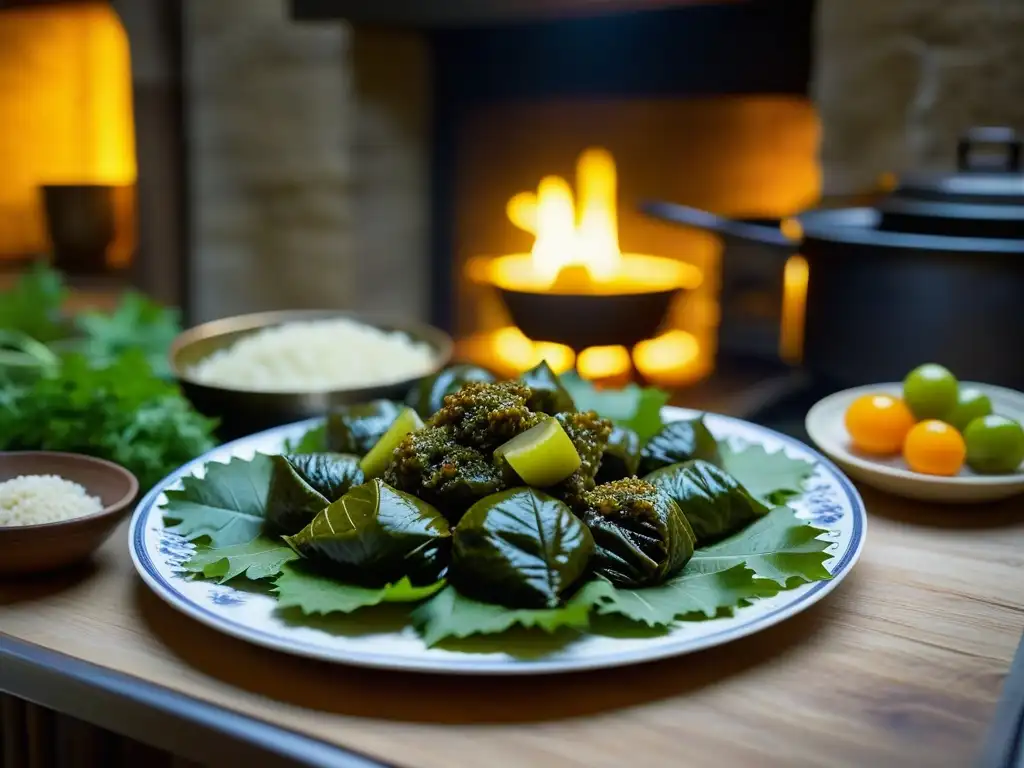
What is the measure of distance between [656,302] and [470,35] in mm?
1248

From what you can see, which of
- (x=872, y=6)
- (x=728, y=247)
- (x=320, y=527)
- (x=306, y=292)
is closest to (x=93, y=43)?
(x=306, y=292)

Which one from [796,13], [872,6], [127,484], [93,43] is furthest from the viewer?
[93,43]

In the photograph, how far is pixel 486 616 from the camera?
77 cm

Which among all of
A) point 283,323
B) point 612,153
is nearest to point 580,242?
point 612,153

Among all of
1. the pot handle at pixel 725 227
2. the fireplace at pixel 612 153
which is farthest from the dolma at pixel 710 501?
the fireplace at pixel 612 153

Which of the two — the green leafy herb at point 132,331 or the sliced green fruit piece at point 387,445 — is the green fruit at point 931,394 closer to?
the sliced green fruit piece at point 387,445

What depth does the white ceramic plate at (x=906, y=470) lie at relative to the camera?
1.10 meters

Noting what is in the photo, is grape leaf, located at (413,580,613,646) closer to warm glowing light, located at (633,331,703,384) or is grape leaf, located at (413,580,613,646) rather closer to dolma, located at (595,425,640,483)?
dolma, located at (595,425,640,483)

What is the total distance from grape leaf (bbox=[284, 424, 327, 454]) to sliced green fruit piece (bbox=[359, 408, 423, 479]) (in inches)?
5.1

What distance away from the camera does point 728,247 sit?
2184 millimetres

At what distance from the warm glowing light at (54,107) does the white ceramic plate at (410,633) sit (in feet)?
9.24

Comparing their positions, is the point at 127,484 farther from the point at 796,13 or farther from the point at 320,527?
the point at 796,13

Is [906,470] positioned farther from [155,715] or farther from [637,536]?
[155,715]

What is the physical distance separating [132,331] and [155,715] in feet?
3.69
